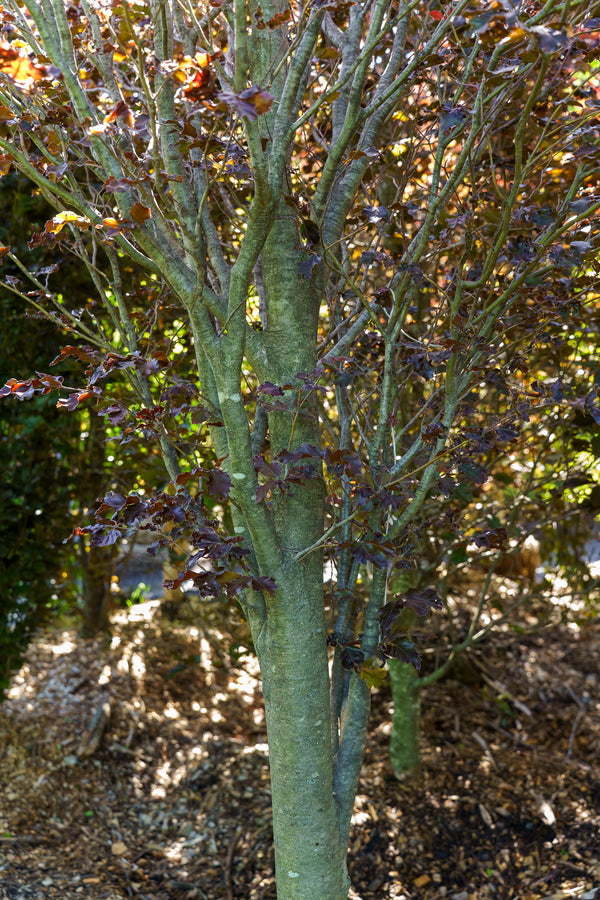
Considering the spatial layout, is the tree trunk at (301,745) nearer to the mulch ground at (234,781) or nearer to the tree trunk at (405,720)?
the mulch ground at (234,781)

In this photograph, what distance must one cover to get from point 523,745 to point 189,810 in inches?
73.6

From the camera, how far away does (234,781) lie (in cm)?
347

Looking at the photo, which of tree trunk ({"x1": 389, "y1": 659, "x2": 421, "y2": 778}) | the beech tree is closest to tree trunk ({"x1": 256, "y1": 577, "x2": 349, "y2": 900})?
the beech tree

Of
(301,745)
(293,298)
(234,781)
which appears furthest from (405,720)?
(293,298)

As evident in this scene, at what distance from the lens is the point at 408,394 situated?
3.06 m

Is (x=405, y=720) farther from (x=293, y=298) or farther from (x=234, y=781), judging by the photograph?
(x=293, y=298)

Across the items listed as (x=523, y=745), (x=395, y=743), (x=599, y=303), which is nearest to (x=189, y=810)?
(x=395, y=743)

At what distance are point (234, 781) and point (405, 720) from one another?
3.11 ft

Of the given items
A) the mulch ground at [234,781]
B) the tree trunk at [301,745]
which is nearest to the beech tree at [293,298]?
the tree trunk at [301,745]

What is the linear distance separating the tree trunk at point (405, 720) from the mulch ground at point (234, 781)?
0.34ft

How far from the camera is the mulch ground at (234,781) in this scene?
287 centimetres

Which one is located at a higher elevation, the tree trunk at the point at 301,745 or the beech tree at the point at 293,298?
the beech tree at the point at 293,298

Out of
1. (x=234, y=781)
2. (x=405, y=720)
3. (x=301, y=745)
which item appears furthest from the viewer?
(x=234, y=781)

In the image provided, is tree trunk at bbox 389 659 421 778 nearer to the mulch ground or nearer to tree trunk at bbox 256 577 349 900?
the mulch ground
